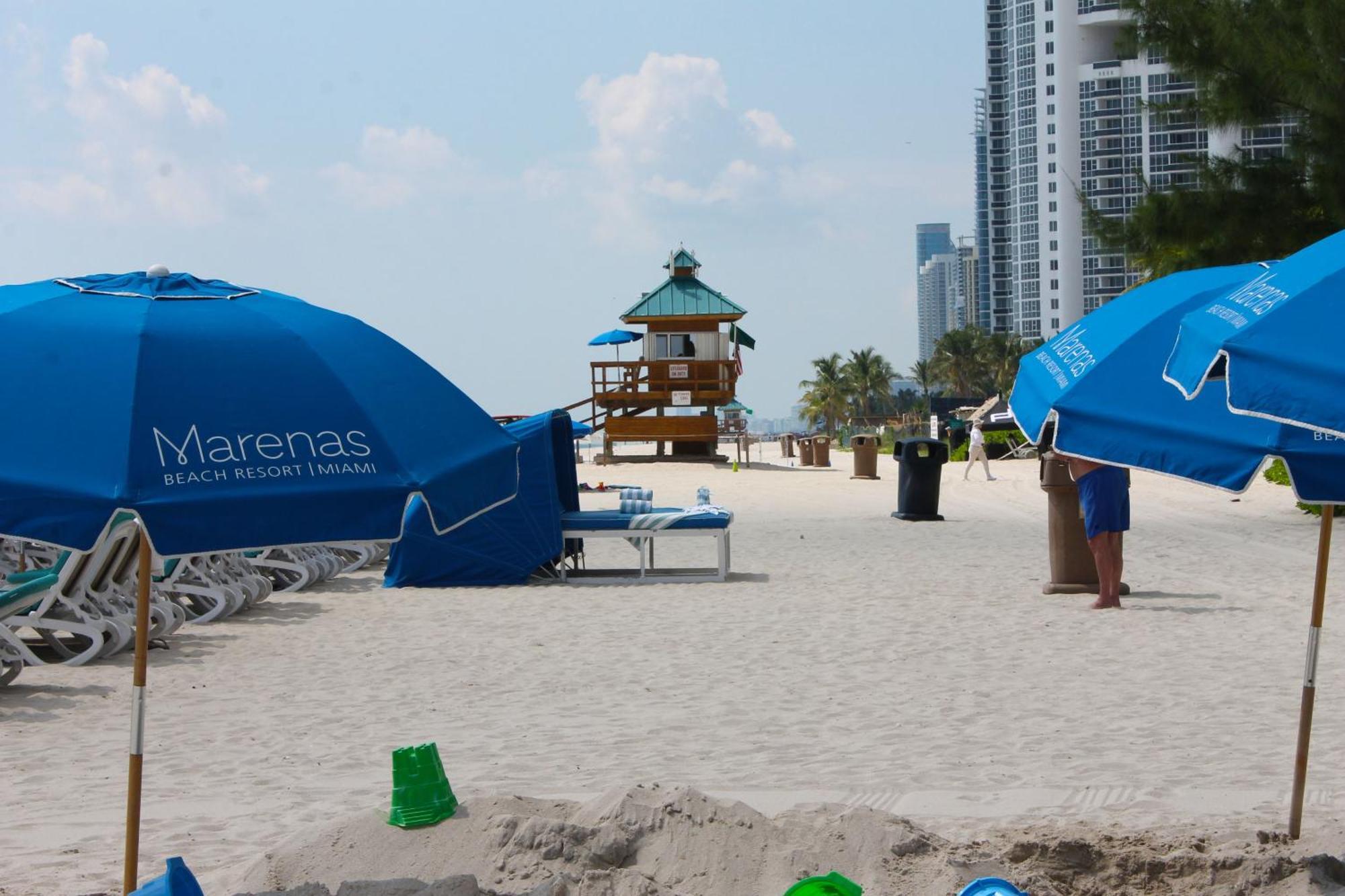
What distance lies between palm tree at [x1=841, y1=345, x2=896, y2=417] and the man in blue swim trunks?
346 feet

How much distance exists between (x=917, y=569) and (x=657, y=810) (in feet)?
33.8

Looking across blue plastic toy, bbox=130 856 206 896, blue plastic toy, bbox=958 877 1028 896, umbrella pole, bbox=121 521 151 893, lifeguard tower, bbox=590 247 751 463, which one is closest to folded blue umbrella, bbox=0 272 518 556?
umbrella pole, bbox=121 521 151 893

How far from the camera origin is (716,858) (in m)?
4.41

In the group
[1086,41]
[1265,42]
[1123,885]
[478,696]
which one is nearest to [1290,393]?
[1123,885]

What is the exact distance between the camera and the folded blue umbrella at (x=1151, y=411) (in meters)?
3.75

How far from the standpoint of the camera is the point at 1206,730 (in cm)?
671

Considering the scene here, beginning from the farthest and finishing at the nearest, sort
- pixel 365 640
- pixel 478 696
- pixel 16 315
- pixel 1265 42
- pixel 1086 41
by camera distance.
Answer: pixel 1086 41
pixel 1265 42
pixel 365 640
pixel 478 696
pixel 16 315

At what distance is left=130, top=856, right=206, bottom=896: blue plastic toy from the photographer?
3508 mm

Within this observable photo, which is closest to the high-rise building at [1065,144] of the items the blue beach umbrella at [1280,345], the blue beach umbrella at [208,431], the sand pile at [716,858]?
the sand pile at [716,858]

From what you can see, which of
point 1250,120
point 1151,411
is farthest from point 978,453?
point 1151,411

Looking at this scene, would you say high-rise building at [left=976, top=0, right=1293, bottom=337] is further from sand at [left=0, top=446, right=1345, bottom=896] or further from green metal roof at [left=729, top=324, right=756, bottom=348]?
sand at [left=0, top=446, right=1345, bottom=896]

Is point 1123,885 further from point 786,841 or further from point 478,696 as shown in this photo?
point 478,696

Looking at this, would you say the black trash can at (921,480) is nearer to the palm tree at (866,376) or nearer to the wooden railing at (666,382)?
the wooden railing at (666,382)

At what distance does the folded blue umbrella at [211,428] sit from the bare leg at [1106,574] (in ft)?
27.2
